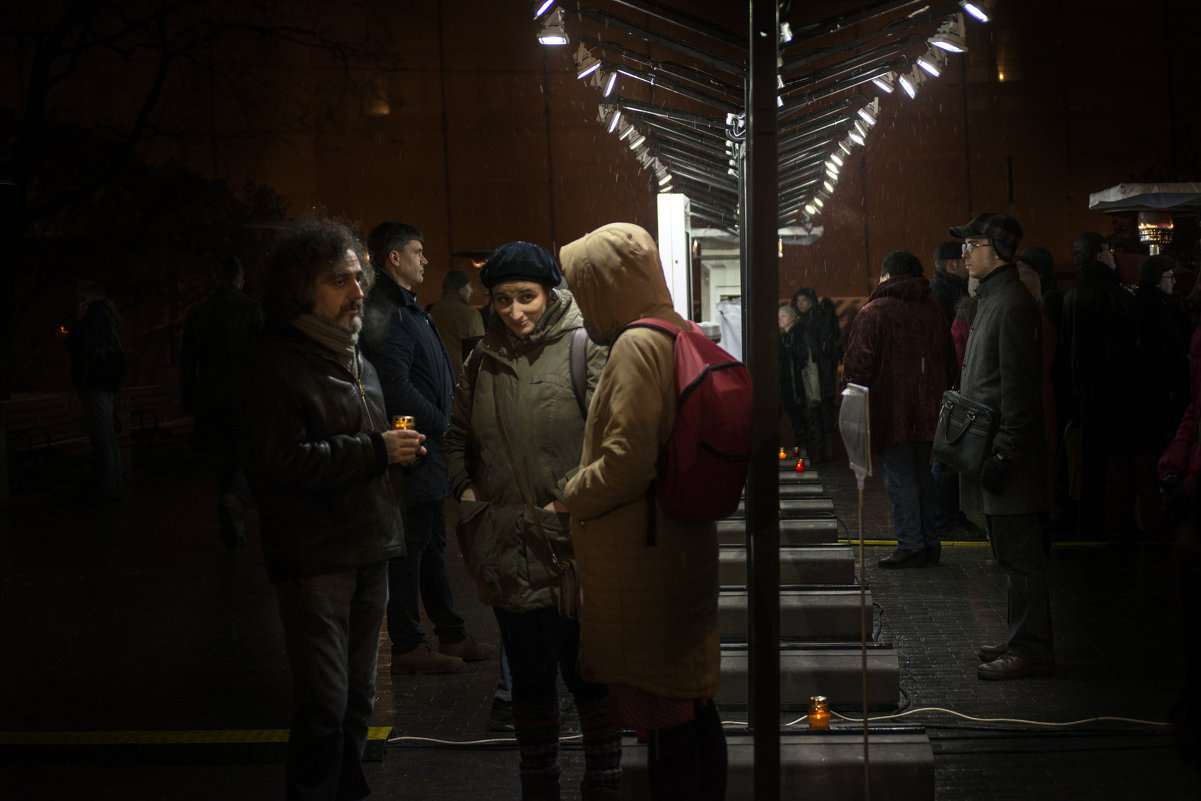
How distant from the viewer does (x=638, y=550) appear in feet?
10.7

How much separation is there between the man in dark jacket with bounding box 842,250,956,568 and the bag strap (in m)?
4.70

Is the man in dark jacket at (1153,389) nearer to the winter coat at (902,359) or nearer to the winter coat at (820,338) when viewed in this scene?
the winter coat at (902,359)

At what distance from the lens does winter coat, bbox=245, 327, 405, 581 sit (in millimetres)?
3549

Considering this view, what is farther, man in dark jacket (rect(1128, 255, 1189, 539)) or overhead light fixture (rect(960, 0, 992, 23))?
man in dark jacket (rect(1128, 255, 1189, 539))

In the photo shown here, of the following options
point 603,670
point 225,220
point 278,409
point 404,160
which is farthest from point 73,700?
point 404,160

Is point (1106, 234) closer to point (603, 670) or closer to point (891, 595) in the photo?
point (891, 595)

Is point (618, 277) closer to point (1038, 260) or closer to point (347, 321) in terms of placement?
point (347, 321)

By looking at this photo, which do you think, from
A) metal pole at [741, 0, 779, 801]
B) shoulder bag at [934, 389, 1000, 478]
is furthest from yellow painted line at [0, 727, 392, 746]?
shoulder bag at [934, 389, 1000, 478]

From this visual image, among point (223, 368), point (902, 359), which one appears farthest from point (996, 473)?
point (223, 368)

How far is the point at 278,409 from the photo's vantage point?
11.7 feet

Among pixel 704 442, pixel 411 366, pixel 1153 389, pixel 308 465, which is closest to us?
pixel 704 442

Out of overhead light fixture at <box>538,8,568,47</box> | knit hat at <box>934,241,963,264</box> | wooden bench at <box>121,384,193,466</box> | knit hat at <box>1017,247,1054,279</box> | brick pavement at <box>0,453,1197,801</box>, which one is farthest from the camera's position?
wooden bench at <box>121,384,193,466</box>

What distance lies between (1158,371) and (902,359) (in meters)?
1.95

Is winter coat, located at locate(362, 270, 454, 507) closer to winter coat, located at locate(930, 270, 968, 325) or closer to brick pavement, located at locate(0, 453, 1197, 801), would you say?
brick pavement, located at locate(0, 453, 1197, 801)
